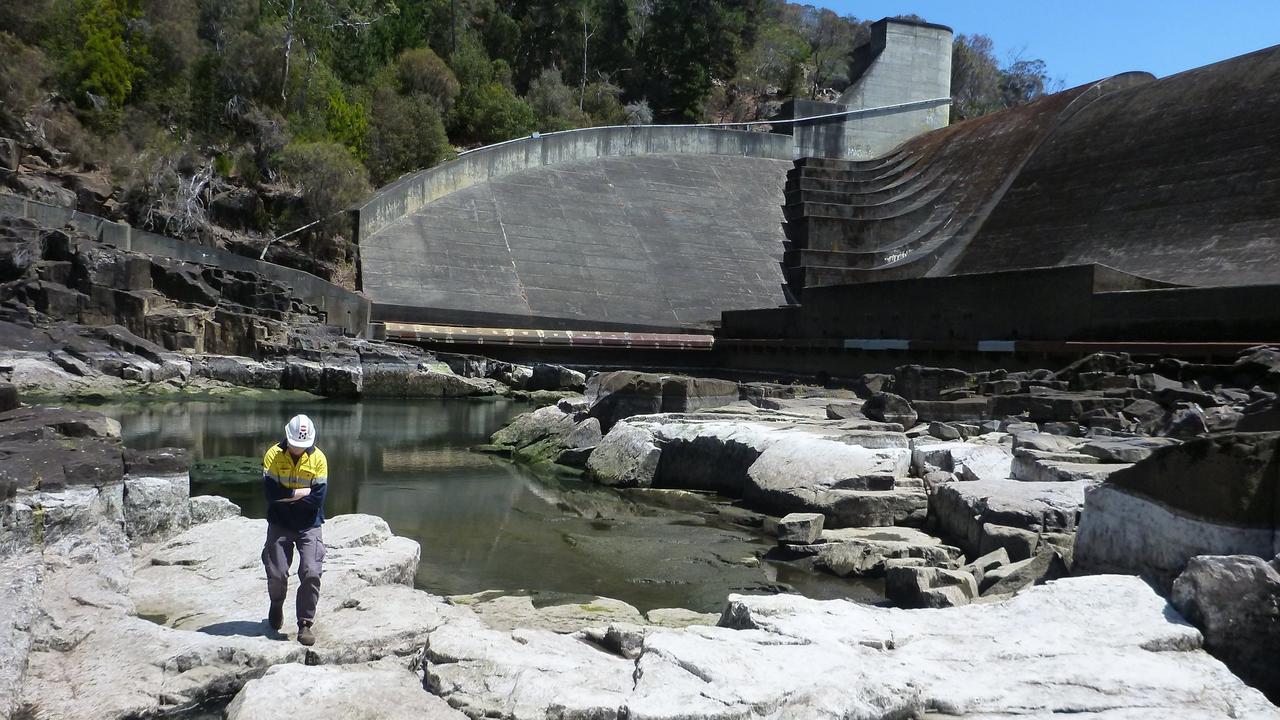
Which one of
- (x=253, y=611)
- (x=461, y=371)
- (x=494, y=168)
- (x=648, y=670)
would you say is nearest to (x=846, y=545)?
(x=648, y=670)

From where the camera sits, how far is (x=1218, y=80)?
23.6 meters

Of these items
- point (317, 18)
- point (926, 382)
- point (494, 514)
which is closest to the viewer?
point (494, 514)

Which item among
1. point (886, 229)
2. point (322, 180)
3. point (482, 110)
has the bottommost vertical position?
point (886, 229)

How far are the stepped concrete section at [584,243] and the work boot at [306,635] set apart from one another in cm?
2199

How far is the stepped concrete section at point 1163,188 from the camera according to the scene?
1892cm

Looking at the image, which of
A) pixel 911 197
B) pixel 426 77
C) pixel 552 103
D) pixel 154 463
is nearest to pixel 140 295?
pixel 154 463

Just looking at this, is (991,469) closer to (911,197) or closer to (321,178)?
(911,197)

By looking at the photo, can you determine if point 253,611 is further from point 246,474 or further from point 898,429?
point 898,429

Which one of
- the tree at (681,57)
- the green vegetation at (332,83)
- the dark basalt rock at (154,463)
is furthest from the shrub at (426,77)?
the dark basalt rock at (154,463)

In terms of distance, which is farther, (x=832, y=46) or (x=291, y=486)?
(x=832, y=46)

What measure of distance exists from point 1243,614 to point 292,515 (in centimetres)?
461

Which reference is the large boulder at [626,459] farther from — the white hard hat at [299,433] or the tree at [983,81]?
the tree at [983,81]

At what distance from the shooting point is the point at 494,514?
9.89 metres

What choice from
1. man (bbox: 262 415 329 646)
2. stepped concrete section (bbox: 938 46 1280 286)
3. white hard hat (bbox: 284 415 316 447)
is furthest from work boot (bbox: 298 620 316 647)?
stepped concrete section (bbox: 938 46 1280 286)
